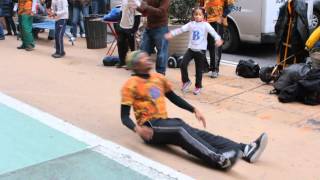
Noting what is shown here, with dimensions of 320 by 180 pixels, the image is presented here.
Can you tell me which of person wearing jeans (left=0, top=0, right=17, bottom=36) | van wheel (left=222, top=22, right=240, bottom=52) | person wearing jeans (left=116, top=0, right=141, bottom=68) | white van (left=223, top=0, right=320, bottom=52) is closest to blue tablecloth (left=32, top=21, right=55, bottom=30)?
person wearing jeans (left=0, top=0, right=17, bottom=36)

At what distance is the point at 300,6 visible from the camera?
25.2ft

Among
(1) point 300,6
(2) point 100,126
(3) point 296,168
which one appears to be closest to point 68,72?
(2) point 100,126

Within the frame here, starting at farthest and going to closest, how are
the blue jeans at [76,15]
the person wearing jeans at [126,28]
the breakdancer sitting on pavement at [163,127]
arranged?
the blue jeans at [76,15] < the person wearing jeans at [126,28] < the breakdancer sitting on pavement at [163,127]

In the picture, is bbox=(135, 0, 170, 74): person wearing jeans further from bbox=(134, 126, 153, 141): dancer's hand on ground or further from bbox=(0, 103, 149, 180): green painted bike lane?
bbox=(134, 126, 153, 141): dancer's hand on ground

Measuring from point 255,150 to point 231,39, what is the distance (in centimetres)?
604

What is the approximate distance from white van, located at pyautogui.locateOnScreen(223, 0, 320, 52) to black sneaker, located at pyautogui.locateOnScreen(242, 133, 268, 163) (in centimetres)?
534

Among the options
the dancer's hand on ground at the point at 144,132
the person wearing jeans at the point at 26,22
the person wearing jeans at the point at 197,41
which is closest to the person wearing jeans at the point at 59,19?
the person wearing jeans at the point at 26,22

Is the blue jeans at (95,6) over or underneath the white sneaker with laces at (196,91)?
over

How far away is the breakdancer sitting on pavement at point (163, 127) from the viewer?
451 centimetres

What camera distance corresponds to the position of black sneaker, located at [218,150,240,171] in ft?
14.4

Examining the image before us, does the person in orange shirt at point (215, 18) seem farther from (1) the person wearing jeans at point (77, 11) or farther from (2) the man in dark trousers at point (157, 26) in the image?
(1) the person wearing jeans at point (77, 11)

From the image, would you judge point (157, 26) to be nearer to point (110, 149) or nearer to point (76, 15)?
point (110, 149)

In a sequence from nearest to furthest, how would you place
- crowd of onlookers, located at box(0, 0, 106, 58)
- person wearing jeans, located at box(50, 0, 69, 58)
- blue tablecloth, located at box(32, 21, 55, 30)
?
person wearing jeans, located at box(50, 0, 69, 58) → crowd of onlookers, located at box(0, 0, 106, 58) → blue tablecloth, located at box(32, 21, 55, 30)

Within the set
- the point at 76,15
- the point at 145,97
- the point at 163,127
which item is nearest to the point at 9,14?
the point at 76,15
